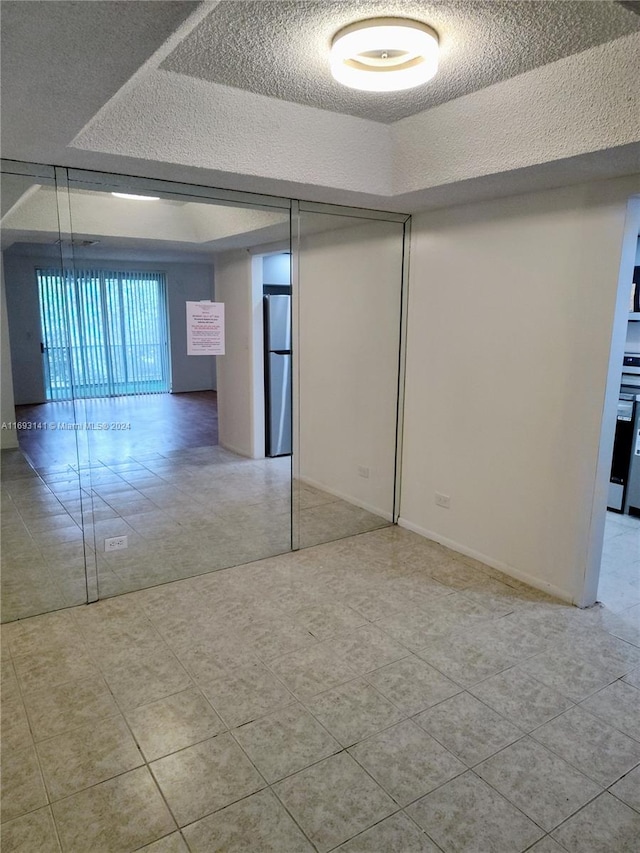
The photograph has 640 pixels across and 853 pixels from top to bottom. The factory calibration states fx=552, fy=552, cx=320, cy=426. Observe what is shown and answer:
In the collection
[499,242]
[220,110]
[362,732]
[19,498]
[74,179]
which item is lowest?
[362,732]

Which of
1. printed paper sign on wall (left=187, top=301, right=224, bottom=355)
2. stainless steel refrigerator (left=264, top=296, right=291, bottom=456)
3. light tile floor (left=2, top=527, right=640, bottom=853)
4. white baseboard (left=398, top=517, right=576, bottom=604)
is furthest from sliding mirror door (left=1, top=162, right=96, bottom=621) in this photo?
white baseboard (left=398, top=517, right=576, bottom=604)

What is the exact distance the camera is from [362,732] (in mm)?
2160

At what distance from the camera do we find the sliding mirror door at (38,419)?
277 centimetres

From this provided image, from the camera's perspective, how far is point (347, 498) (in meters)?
4.48

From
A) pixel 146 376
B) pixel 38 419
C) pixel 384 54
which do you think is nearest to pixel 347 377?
pixel 146 376

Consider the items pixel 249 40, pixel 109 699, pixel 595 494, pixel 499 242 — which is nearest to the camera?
pixel 249 40

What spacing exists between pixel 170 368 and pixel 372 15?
226 cm

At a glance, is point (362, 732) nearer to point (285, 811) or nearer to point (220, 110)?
point (285, 811)

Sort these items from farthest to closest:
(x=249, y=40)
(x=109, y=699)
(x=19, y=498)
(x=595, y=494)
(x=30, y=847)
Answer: (x=19, y=498) → (x=595, y=494) → (x=109, y=699) → (x=249, y=40) → (x=30, y=847)

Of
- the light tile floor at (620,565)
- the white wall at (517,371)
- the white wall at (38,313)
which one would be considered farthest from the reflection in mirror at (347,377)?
the light tile floor at (620,565)

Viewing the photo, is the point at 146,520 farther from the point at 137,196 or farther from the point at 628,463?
the point at 628,463

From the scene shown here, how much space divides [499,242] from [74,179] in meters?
2.38

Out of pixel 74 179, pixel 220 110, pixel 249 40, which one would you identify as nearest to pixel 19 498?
pixel 74 179

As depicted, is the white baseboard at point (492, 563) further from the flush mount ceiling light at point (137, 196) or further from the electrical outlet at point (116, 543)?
the flush mount ceiling light at point (137, 196)
